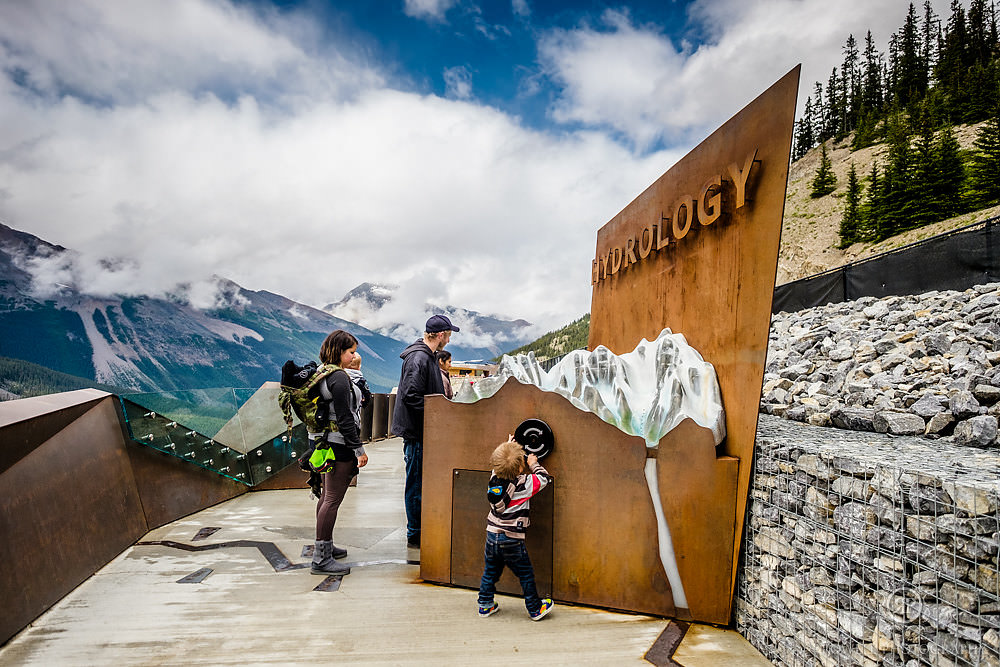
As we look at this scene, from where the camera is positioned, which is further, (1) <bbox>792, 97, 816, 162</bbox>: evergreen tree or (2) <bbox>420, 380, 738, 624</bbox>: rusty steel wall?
(1) <bbox>792, 97, 816, 162</bbox>: evergreen tree

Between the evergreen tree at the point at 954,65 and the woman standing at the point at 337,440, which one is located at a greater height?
the evergreen tree at the point at 954,65

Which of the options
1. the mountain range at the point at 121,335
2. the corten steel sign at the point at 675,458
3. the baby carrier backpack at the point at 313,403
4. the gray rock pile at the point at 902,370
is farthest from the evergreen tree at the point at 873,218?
the mountain range at the point at 121,335

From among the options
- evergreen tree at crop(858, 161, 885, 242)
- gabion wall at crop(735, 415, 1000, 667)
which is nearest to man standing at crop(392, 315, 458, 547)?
gabion wall at crop(735, 415, 1000, 667)

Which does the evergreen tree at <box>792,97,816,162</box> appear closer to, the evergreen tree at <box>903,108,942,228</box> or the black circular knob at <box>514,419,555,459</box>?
the evergreen tree at <box>903,108,942,228</box>

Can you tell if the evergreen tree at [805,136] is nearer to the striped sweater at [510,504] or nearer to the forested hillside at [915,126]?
the forested hillside at [915,126]

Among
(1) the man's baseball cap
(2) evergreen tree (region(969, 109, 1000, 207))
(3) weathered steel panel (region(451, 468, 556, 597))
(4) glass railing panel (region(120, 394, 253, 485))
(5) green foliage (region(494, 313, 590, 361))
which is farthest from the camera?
(5) green foliage (region(494, 313, 590, 361))

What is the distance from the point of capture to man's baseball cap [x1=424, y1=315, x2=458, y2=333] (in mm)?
4414

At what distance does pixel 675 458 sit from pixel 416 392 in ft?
6.59

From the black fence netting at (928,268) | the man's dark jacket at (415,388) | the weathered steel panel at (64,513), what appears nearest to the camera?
the weathered steel panel at (64,513)

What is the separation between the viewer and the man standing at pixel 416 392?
165 inches

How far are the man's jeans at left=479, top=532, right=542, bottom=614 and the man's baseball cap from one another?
1.87 metres

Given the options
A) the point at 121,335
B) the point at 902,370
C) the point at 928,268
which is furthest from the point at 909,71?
the point at 121,335

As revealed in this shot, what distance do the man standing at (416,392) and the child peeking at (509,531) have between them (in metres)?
1.12

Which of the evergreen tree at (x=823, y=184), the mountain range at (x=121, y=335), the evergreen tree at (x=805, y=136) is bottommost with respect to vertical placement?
the mountain range at (x=121, y=335)
